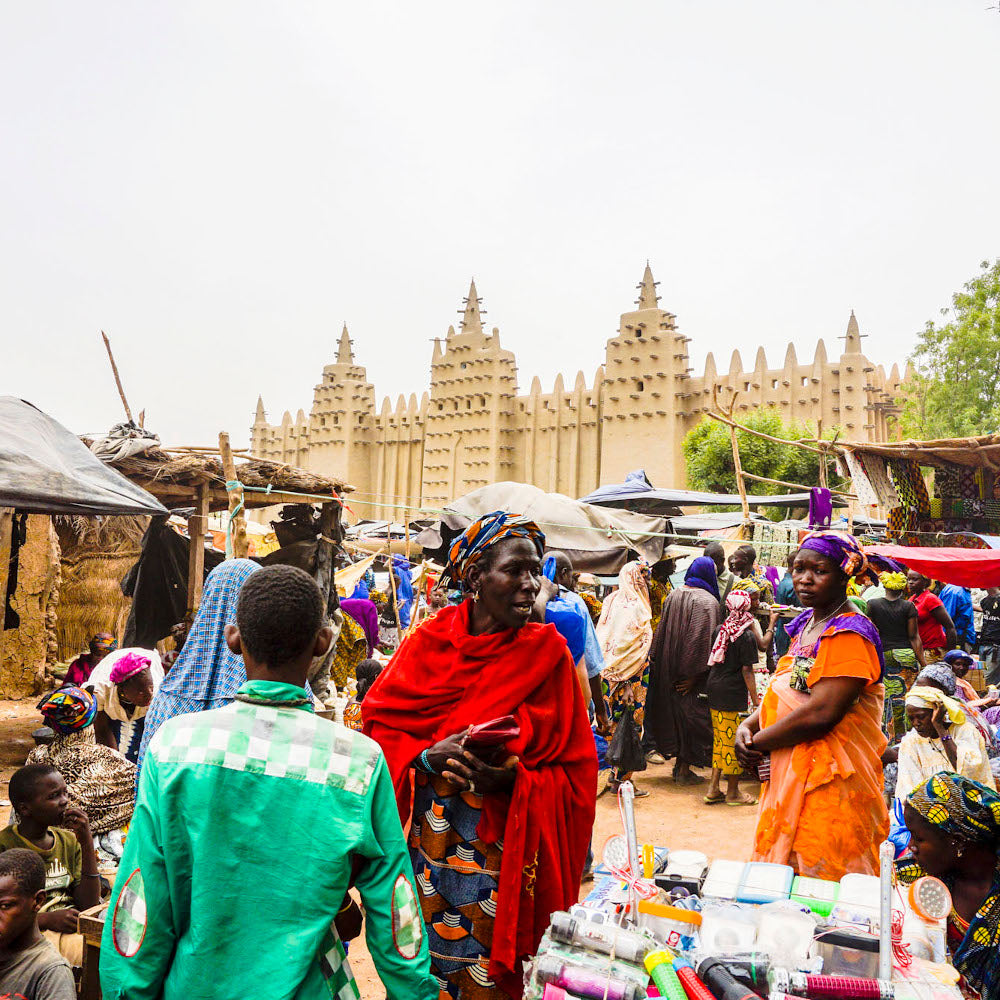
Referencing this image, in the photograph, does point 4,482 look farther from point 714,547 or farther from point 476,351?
point 476,351

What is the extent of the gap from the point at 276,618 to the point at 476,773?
1.00m

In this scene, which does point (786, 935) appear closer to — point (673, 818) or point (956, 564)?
point (673, 818)

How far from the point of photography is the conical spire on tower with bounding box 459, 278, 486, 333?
1358 inches

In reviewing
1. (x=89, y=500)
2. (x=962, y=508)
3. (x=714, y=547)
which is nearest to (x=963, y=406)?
(x=962, y=508)

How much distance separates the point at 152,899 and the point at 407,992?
1.74 ft

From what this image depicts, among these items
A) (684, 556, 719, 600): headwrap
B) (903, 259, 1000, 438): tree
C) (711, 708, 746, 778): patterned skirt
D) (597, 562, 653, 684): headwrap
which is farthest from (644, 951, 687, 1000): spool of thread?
(903, 259, 1000, 438): tree

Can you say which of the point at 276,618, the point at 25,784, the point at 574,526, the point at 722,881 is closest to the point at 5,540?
the point at 25,784

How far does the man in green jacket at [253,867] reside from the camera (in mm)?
1667

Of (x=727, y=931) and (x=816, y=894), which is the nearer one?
(x=727, y=931)

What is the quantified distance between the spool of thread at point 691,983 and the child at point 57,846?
2.39 metres

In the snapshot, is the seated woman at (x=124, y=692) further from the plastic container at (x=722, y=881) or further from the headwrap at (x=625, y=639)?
the plastic container at (x=722, y=881)

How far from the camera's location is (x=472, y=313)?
3466 centimetres

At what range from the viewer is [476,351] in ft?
111

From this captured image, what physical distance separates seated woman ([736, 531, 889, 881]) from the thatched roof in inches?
242
